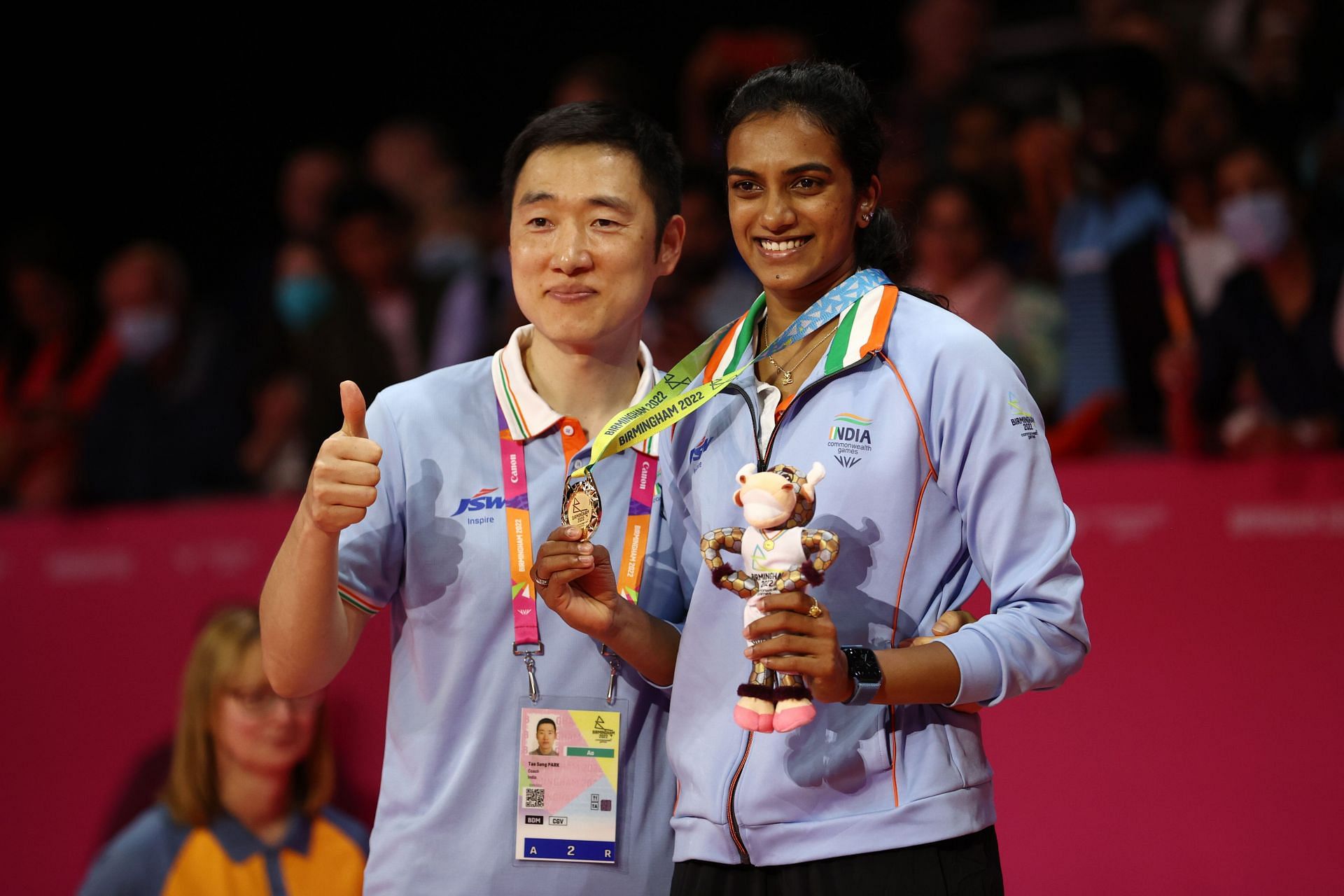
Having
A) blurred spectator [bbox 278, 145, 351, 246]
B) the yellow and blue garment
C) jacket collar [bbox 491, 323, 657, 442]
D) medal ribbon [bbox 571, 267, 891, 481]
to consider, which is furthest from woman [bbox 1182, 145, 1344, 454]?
blurred spectator [bbox 278, 145, 351, 246]

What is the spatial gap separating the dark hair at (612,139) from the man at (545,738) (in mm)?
875

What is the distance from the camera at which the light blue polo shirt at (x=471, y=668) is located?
7.64ft

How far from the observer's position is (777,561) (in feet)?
6.02

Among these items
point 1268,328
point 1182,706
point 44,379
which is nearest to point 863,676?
point 1182,706

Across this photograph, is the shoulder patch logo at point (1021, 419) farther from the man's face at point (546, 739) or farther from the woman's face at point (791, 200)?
the man's face at point (546, 739)

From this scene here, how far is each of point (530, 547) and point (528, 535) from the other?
0.02 m

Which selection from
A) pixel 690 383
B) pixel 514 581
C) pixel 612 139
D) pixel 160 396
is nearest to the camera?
pixel 690 383

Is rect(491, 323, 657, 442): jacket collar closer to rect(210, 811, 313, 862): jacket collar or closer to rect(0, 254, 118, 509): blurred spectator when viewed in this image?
rect(210, 811, 313, 862): jacket collar

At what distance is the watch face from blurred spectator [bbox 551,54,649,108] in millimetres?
3871

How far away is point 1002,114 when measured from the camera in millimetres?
5078

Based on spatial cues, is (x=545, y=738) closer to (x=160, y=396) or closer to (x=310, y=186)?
(x=160, y=396)

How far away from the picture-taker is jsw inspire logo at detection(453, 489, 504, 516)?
2428 mm

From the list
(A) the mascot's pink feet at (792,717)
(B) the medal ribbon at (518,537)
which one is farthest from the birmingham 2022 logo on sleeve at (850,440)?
(B) the medal ribbon at (518,537)

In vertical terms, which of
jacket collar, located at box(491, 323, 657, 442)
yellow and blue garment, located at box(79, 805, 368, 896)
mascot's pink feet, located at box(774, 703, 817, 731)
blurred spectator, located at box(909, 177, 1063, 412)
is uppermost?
blurred spectator, located at box(909, 177, 1063, 412)
